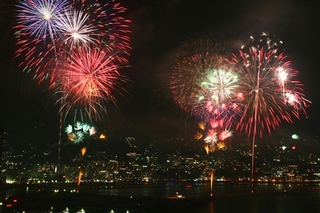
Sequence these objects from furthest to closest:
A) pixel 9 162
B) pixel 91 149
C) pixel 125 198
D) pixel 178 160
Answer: pixel 178 160, pixel 91 149, pixel 9 162, pixel 125 198

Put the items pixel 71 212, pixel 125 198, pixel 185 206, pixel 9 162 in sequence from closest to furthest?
pixel 71 212
pixel 185 206
pixel 125 198
pixel 9 162

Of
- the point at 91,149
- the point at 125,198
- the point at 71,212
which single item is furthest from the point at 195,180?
the point at 71,212

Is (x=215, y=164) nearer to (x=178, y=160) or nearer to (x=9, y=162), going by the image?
(x=178, y=160)

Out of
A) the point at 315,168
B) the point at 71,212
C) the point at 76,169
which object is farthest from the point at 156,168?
the point at 71,212

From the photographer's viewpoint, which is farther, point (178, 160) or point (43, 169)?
point (178, 160)

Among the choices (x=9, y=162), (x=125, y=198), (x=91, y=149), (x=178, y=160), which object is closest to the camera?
(x=125, y=198)

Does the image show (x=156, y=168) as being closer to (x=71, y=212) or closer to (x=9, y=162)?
(x=9, y=162)

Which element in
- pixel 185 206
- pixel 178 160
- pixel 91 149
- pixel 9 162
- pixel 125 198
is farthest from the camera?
pixel 178 160

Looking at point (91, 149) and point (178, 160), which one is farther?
point (178, 160)

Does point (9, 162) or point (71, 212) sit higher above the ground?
point (9, 162)
